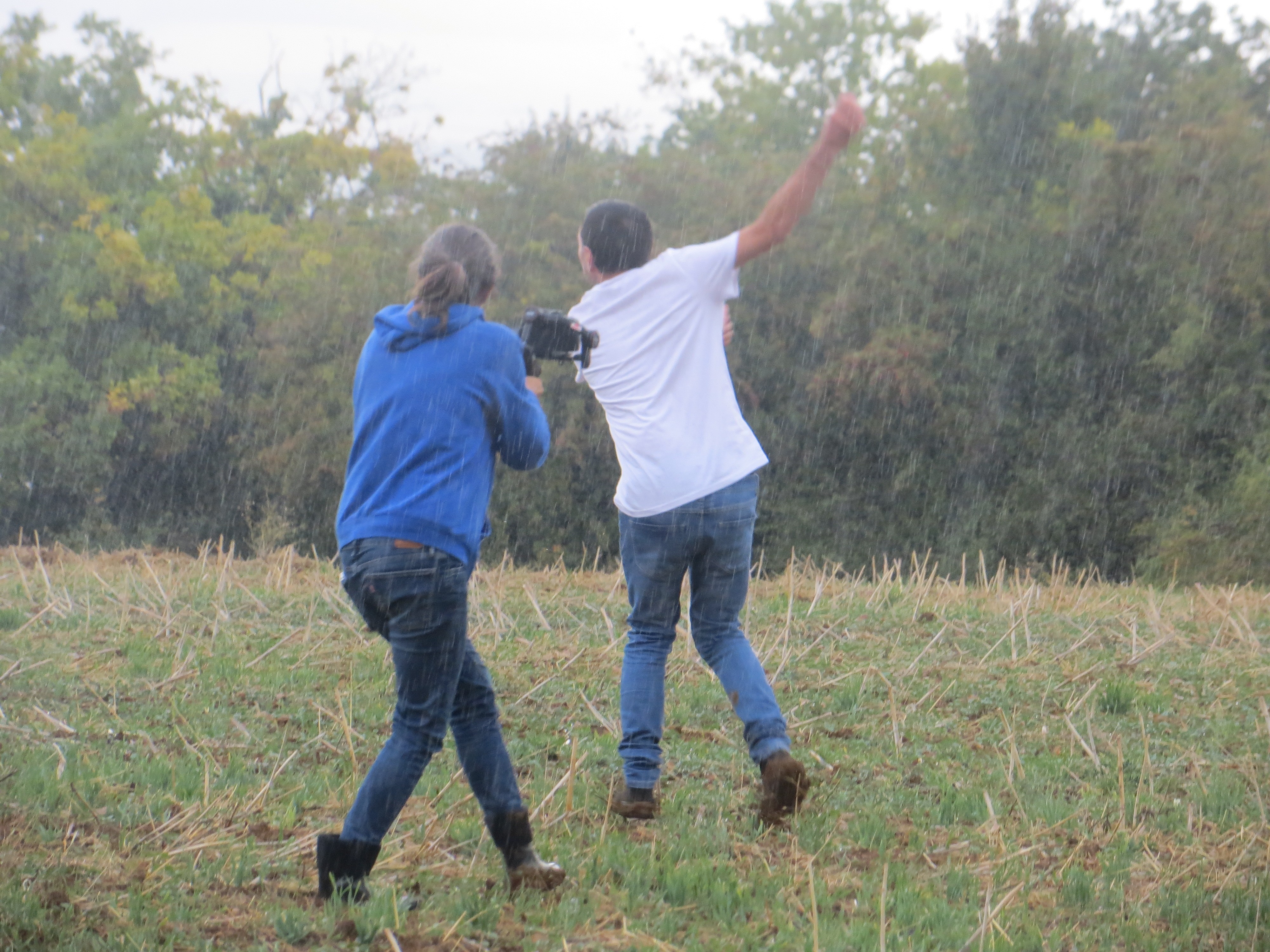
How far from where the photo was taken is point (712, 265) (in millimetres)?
3875

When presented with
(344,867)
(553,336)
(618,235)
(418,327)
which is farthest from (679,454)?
(344,867)

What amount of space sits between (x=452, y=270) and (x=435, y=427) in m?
0.39

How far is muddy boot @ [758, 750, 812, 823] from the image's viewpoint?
3789mm

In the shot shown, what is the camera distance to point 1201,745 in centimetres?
495

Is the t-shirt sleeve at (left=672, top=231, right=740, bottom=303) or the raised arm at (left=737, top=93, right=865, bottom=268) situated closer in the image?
the raised arm at (left=737, top=93, right=865, bottom=268)

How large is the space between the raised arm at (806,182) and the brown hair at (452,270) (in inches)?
32.2

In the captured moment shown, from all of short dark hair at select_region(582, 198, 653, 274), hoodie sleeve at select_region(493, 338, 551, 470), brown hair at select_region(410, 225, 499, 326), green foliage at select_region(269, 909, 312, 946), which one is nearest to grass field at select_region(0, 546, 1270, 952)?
green foliage at select_region(269, 909, 312, 946)

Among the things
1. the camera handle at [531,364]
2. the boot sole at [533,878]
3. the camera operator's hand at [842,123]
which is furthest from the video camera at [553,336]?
the boot sole at [533,878]

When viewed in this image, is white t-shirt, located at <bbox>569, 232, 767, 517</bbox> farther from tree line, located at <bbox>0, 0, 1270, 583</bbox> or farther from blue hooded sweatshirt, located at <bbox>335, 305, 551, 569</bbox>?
tree line, located at <bbox>0, 0, 1270, 583</bbox>

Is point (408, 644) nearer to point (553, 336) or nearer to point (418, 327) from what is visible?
point (418, 327)

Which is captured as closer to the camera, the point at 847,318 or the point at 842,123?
the point at 842,123

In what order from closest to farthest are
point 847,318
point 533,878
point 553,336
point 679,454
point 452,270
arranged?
point 452,270, point 533,878, point 553,336, point 679,454, point 847,318

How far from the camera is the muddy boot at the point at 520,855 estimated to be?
3.24 meters

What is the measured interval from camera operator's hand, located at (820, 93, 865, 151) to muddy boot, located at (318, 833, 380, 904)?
233 cm
